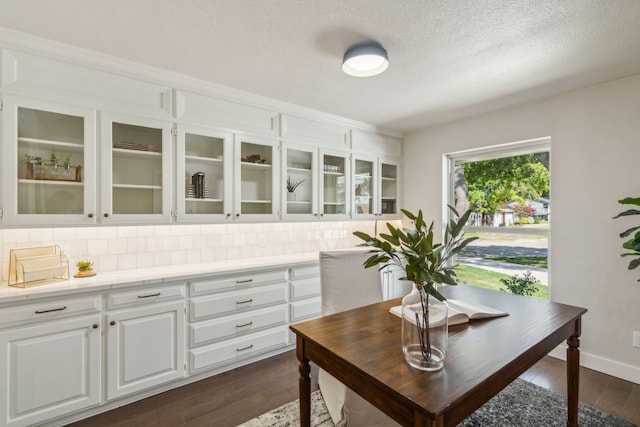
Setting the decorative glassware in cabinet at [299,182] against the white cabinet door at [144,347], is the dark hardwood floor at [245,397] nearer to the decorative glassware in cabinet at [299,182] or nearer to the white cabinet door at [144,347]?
the white cabinet door at [144,347]

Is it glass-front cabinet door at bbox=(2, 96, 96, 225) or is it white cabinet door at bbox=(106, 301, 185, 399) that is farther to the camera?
white cabinet door at bbox=(106, 301, 185, 399)

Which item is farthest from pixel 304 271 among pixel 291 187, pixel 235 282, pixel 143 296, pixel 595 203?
pixel 595 203

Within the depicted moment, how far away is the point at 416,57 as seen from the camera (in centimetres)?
215

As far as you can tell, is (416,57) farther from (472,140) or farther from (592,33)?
(472,140)

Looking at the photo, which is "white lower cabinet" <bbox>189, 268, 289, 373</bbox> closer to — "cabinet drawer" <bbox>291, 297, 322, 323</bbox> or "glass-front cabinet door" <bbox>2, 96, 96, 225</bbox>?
"cabinet drawer" <bbox>291, 297, 322, 323</bbox>

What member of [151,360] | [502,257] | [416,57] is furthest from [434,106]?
[151,360]

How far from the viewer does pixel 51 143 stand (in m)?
2.07

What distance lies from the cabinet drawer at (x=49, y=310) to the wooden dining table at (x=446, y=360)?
147 cm

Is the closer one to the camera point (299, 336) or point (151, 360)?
point (299, 336)

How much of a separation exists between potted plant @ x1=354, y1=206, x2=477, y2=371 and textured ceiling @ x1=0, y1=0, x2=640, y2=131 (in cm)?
131

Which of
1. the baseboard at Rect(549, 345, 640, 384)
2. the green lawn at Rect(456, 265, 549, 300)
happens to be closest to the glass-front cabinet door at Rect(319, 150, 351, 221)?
the green lawn at Rect(456, 265, 549, 300)

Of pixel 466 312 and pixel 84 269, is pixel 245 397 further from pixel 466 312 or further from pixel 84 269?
pixel 466 312

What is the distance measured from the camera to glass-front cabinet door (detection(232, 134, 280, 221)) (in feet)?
9.37

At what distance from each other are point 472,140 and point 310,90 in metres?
2.07
